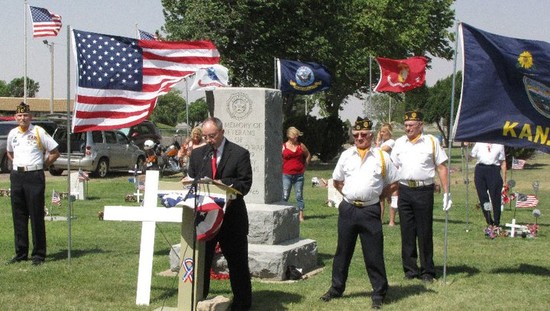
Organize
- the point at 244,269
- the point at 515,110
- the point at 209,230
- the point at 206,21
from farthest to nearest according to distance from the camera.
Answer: the point at 206,21 → the point at 515,110 → the point at 244,269 → the point at 209,230

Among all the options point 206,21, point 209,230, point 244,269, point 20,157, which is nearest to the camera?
point 209,230

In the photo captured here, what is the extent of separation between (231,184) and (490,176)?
835 centimetres

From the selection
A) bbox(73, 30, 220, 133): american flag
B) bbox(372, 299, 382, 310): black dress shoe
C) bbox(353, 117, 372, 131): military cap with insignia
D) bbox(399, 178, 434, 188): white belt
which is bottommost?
bbox(372, 299, 382, 310): black dress shoe

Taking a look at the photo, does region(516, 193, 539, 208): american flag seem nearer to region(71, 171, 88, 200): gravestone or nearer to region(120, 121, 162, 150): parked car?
region(71, 171, 88, 200): gravestone

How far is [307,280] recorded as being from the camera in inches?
404

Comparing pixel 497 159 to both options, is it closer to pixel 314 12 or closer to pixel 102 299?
pixel 102 299

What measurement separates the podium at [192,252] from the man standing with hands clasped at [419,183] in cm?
286

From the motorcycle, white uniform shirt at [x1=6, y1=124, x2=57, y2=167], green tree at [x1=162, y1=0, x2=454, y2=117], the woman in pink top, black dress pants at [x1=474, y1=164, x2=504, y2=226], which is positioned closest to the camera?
white uniform shirt at [x1=6, y1=124, x2=57, y2=167]

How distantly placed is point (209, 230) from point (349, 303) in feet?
6.27

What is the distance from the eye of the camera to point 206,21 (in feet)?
123

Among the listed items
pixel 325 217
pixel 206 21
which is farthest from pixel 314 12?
pixel 325 217

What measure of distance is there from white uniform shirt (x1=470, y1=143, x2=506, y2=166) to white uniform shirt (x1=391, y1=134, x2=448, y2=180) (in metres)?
5.07

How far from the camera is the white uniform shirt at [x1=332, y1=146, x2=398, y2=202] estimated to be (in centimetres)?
871

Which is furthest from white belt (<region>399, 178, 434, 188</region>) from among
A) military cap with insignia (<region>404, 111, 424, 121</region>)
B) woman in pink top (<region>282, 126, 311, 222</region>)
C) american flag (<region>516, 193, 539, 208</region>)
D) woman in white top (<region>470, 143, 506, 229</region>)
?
woman in pink top (<region>282, 126, 311, 222</region>)
